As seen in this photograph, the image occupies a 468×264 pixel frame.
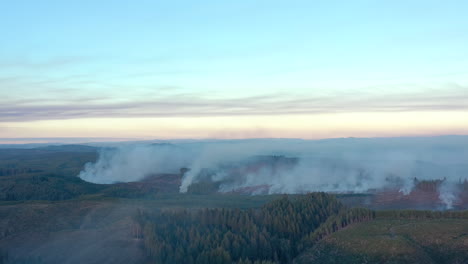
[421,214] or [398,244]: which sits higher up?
[421,214]

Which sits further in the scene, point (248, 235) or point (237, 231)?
point (237, 231)

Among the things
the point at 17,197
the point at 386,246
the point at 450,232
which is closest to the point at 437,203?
the point at 450,232

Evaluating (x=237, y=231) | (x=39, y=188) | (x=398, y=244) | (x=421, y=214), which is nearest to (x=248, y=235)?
(x=237, y=231)

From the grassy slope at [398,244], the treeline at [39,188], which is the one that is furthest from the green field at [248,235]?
the treeline at [39,188]

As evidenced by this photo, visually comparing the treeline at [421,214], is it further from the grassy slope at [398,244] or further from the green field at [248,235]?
the grassy slope at [398,244]

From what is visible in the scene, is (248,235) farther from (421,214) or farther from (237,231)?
(421,214)
